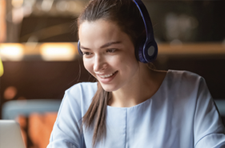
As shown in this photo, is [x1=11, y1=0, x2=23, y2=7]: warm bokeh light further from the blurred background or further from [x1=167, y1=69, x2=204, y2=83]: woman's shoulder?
[x1=167, y1=69, x2=204, y2=83]: woman's shoulder

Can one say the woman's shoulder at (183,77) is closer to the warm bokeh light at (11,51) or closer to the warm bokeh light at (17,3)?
the warm bokeh light at (11,51)

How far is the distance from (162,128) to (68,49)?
1.77 m

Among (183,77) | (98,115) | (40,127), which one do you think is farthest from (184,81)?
(40,127)

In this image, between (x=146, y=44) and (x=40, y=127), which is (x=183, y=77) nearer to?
(x=146, y=44)

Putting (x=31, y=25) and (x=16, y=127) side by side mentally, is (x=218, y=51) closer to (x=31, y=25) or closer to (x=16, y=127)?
(x=31, y=25)

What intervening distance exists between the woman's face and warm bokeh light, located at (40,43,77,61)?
1.72 meters

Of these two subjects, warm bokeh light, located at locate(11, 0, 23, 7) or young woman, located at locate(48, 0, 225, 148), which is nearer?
young woman, located at locate(48, 0, 225, 148)

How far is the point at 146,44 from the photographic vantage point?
2.86 feet

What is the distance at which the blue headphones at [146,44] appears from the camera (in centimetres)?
86

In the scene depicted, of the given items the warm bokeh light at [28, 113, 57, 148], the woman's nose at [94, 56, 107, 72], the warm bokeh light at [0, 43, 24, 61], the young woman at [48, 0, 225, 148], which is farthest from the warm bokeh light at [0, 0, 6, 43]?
the woman's nose at [94, 56, 107, 72]

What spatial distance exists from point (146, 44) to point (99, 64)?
15 centimetres

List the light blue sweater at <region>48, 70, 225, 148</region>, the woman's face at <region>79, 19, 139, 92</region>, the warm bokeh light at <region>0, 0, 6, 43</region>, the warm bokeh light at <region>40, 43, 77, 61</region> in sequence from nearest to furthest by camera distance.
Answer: the woman's face at <region>79, 19, 139, 92</region>
the light blue sweater at <region>48, 70, 225, 148</region>
the warm bokeh light at <region>40, 43, 77, 61</region>
the warm bokeh light at <region>0, 0, 6, 43</region>

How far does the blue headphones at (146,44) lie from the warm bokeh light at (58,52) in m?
1.73

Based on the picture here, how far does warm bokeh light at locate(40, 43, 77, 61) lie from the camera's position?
261 centimetres
